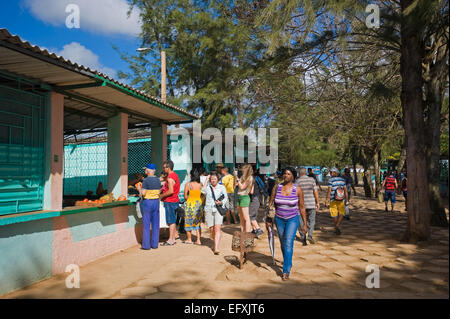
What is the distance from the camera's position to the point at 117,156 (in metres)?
7.50

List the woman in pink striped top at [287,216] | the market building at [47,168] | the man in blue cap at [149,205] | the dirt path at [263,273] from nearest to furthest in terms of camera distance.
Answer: the dirt path at [263,273] → the market building at [47,168] → the woman in pink striped top at [287,216] → the man in blue cap at [149,205]

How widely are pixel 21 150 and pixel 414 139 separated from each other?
734 centimetres

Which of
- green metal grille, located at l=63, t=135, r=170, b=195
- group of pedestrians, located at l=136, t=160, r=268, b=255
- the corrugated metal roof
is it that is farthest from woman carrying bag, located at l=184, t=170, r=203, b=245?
green metal grille, located at l=63, t=135, r=170, b=195

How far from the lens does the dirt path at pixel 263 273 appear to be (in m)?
4.43

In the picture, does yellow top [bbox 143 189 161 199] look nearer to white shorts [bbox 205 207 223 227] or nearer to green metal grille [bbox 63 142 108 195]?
white shorts [bbox 205 207 223 227]

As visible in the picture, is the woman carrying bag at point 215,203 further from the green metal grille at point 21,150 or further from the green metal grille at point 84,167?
the green metal grille at point 84,167

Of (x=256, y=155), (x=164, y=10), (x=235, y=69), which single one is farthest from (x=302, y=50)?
(x=164, y=10)

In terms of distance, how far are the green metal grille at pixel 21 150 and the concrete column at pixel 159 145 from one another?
3.85 metres

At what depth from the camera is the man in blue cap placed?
6921mm

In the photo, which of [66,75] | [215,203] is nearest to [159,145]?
[215,203]

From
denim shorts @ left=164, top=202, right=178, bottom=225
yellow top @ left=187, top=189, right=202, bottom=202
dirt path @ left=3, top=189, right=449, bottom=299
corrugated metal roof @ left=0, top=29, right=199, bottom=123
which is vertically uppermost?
corrugated metal roof @ left=0, top=29, right=199, bottom=123

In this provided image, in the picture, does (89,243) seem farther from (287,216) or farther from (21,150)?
(287,216)

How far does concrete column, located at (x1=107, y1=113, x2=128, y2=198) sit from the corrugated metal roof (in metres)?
0.40

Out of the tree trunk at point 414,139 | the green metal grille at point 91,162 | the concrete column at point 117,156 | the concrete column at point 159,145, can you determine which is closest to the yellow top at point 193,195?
the concrete column at point 117,156
